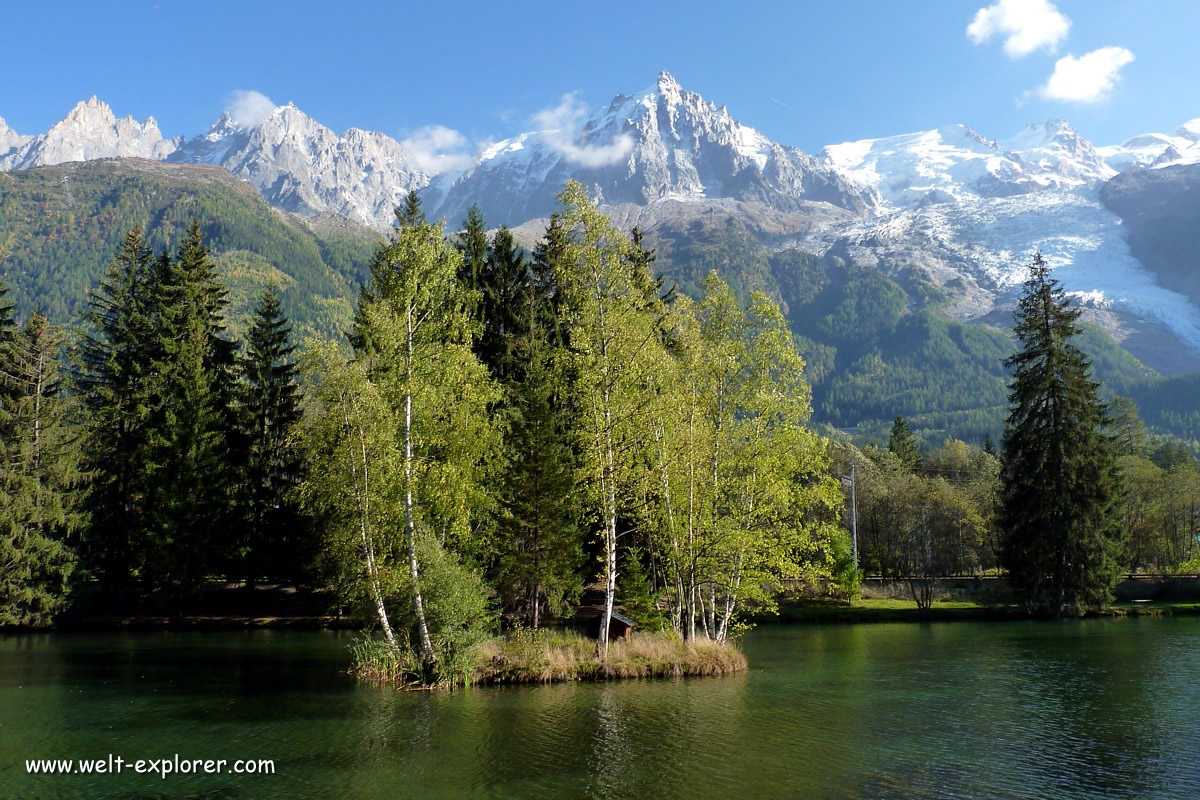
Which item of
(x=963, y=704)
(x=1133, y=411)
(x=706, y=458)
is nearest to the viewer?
(x=963, y=704)

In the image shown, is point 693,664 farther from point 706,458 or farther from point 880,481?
point 880,481

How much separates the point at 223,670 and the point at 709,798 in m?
25.5

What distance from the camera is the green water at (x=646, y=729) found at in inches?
663

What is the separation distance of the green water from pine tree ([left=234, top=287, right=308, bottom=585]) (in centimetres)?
1723

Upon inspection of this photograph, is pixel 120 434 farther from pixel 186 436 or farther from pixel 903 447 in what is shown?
pixel 903 447

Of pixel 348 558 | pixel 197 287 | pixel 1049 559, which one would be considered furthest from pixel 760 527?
pixel 197 287

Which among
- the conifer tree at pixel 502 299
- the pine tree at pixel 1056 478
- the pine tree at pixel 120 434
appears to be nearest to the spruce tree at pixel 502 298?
the conifer tree at pixel 502 299

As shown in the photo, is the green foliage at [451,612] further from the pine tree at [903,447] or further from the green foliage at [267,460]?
the pine tree at [903,447]

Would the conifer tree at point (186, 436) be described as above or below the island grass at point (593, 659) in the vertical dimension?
above

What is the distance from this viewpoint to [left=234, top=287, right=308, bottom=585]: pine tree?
5394 centimetres

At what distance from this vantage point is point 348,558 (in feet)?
106

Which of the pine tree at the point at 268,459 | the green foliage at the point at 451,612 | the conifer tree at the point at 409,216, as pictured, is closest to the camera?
the green foliage at the point at 451,612

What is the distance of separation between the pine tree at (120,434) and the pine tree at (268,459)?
5.98 meters

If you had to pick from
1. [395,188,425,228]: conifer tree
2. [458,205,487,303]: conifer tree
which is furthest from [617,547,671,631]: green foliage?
[458,205,487,303]: conifer tree
